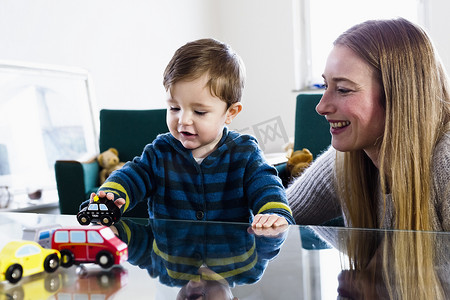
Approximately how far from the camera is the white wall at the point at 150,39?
11.1 feet

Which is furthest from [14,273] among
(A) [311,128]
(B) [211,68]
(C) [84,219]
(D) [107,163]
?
(D) [107,163]

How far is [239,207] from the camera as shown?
1.23 metres

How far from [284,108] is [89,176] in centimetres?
262

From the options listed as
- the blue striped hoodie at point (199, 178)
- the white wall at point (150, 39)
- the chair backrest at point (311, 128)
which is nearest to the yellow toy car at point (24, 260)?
the blue striped hoodie at point (199, 178)

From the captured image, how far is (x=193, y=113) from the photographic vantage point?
1184mm

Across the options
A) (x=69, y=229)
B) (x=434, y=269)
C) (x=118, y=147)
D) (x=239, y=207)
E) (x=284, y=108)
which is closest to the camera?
(x=434, y=269)

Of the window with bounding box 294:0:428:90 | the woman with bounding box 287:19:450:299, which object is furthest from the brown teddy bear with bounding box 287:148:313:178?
the window with bounding box 294:0:428:90

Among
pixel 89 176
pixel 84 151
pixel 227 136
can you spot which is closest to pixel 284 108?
pixel 84 151

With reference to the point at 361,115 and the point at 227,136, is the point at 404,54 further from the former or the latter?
the point at 227,136

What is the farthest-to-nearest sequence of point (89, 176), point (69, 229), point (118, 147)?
point (118, 147) < point (89, 176) < point (69, 229)

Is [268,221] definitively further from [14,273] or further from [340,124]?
[14,273]

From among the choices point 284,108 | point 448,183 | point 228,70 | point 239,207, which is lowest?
point 284,108

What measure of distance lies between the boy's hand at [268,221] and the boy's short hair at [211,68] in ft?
1.33

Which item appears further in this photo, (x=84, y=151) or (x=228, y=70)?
(x=84, y=151)
